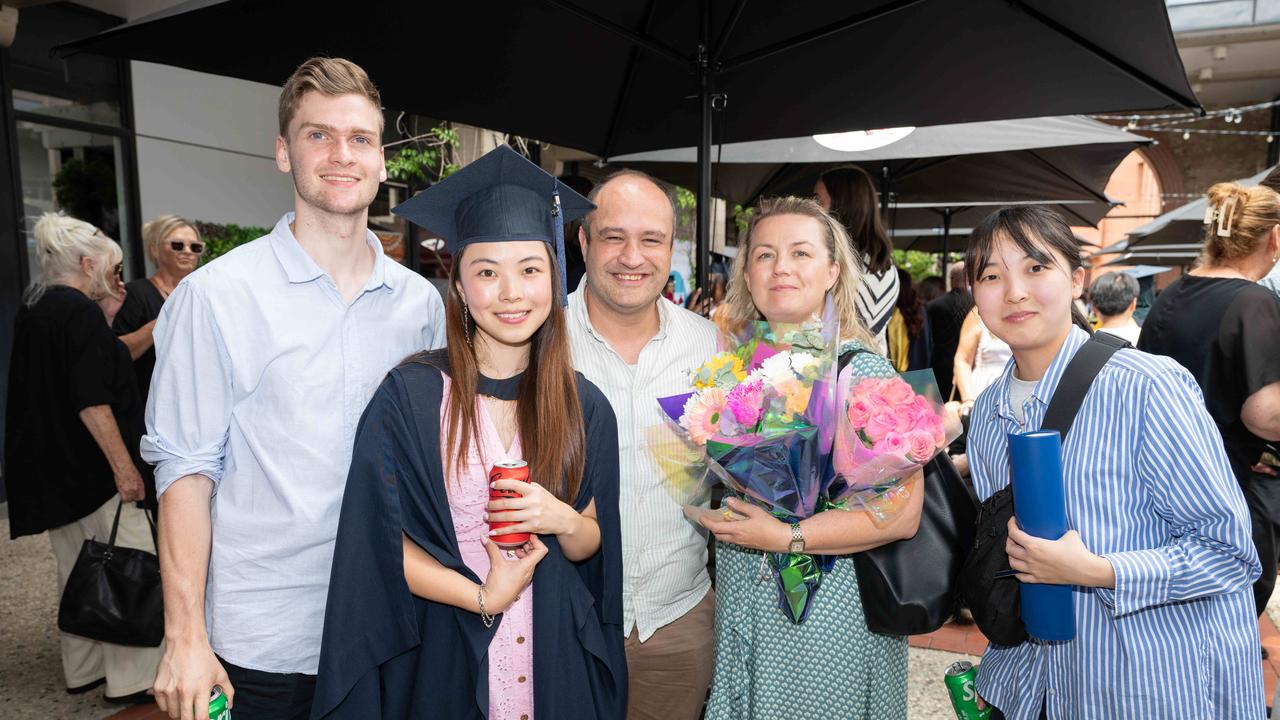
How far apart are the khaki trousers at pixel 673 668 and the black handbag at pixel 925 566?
0.55m

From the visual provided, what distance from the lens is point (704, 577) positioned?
2.42 m

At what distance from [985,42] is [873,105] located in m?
0.59

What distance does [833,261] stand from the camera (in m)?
2.17

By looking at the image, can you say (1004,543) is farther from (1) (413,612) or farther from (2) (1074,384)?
(1) (413,612)

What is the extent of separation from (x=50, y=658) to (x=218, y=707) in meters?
3.39

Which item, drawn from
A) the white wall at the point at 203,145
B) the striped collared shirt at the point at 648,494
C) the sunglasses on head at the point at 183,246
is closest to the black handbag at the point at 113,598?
the sunglasses on head at the point at 183,246

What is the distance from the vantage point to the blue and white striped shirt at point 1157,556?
1.60m

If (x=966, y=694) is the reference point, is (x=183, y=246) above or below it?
above

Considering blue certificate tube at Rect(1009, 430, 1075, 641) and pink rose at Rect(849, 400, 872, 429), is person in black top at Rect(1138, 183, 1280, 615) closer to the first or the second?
blue certificate tube at Rect(1009, 430, 1075, 641)

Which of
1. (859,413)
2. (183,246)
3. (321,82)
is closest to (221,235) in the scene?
(183,246)

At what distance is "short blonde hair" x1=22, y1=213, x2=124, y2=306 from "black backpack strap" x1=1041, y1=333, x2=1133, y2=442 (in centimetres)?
410

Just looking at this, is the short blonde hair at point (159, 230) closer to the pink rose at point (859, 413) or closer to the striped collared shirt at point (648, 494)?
the striped collared shirt at point (648, 494)

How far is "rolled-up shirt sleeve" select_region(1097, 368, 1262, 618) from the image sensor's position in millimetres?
1594

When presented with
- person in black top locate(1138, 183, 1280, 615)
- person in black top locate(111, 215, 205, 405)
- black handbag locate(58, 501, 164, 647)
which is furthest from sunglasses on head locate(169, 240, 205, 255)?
person in black top locate(1138, 183, 1280, 615)
